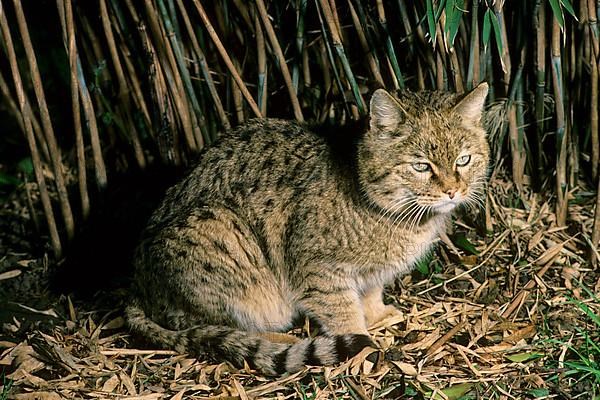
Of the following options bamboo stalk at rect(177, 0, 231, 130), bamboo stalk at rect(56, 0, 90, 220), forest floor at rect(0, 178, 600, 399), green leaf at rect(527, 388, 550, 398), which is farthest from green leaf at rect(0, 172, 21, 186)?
green leaf at rect(527, 388, 550, 398)

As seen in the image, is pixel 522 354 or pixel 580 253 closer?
pixel 522 354

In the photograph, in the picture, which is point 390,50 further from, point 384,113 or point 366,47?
point 384,113

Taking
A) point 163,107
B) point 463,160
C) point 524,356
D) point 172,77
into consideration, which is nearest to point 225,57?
point 172,77

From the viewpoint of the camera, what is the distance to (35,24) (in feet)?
18.2

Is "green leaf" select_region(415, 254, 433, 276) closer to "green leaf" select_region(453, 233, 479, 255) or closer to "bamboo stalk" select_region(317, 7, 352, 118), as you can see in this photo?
"green leaf" select_region(453, 233, 479, 255)

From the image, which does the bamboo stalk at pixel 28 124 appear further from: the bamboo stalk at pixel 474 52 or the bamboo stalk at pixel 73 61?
the bamboo stalk at pixel 474 52

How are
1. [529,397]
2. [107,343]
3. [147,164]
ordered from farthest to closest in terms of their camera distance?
[147,164] → [107,343] → [529,397]

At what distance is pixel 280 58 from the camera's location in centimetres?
407

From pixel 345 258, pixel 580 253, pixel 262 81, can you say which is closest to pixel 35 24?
pixel 262 81

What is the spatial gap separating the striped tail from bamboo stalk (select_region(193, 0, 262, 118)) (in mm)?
1149

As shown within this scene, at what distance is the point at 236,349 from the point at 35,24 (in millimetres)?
3017

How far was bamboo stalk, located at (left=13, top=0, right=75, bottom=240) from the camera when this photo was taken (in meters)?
3.88

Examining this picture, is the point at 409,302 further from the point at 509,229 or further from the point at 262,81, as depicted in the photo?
the point at 262,81

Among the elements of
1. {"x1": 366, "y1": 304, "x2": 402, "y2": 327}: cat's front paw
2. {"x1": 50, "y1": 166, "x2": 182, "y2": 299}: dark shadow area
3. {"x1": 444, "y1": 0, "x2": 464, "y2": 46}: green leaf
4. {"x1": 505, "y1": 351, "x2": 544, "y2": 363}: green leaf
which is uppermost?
{"x1": 444, "y1": 0, "x2": 464, "y2": 46}: green leaf
